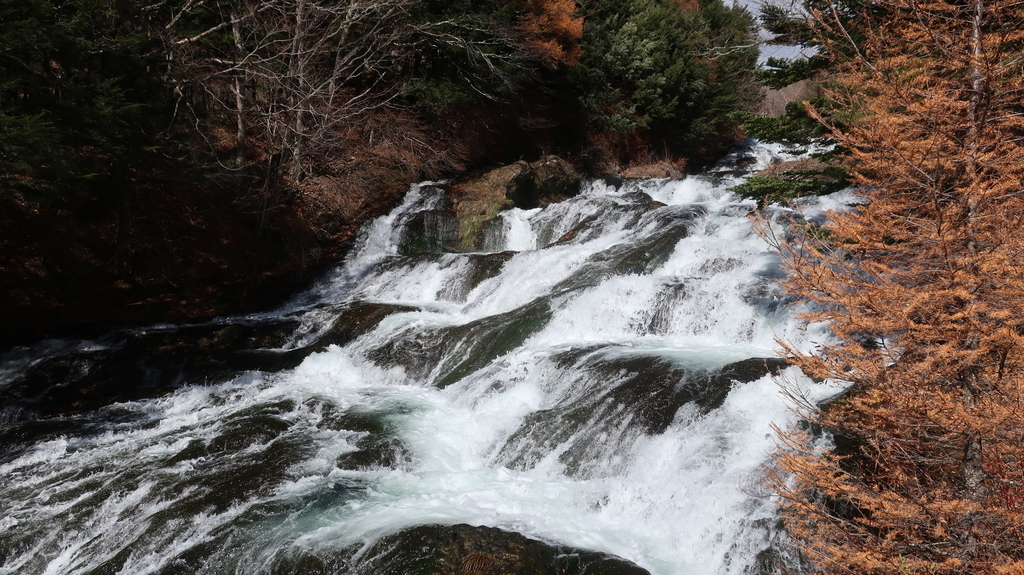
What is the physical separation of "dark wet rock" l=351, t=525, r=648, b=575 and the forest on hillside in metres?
3.83

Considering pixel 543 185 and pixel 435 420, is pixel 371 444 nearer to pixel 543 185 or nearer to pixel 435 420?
pixel 435 420

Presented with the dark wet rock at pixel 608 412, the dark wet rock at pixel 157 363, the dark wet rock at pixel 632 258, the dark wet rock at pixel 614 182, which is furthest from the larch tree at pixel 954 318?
the dark wet rock at pixel 614 182

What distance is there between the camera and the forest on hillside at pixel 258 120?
7496 millimetres

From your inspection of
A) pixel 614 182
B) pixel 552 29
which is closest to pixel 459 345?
pixel 614 182

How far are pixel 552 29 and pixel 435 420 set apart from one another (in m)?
17.7

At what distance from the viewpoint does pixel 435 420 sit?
704 centimetres

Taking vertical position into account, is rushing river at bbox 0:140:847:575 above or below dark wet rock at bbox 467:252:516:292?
below

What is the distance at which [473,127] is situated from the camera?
770 inches

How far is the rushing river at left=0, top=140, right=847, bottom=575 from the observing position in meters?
4.58

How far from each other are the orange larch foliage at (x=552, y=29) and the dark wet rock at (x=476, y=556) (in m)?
17.6

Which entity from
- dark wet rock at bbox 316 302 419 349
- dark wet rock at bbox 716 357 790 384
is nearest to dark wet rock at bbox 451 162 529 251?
dark wet rock at bbox 316 302 419 349

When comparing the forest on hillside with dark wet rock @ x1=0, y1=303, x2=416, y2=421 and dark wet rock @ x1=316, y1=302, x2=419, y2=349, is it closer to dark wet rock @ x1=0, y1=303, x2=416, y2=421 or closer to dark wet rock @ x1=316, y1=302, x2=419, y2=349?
dark wet rock @ x1=0, y1=303, x2=416, y2=421

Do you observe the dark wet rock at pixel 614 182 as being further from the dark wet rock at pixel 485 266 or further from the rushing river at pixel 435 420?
the dark wet rock at pixel 485 266

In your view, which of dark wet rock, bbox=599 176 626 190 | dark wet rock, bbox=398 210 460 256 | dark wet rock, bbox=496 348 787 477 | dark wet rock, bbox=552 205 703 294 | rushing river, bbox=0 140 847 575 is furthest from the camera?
dark wet rock, bbox=599 176 626 190
